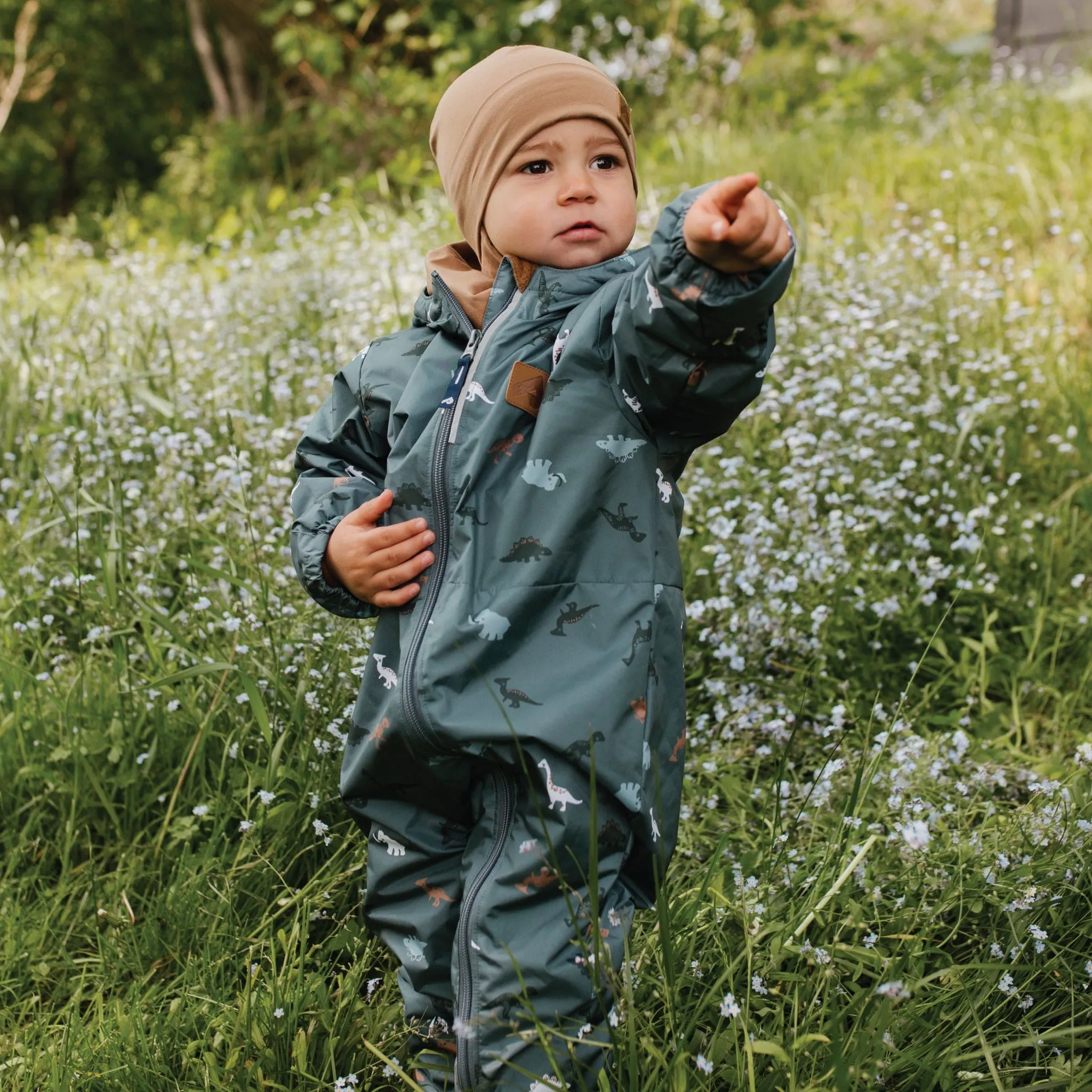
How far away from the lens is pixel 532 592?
5.84 ft

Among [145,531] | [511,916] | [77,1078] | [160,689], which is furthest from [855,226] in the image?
[77,1078]

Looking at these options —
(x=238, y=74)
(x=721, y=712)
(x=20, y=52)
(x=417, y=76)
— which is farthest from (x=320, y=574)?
(x=20, y=52)

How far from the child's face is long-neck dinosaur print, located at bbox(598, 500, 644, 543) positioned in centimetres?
40

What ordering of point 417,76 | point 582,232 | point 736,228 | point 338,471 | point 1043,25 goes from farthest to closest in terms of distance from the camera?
1. point 417,76
2. point 1043,25
3. point 338,471
4. point 582,232
5. point 736,228

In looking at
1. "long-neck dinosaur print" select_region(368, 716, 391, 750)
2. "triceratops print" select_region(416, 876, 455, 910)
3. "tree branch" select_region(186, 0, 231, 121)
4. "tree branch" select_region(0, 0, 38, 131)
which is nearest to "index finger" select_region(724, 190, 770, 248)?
"long-neck dinosaur print" select_region(368, 716, 391, 750)

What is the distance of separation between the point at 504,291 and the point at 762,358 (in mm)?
484

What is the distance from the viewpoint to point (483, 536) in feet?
6.00

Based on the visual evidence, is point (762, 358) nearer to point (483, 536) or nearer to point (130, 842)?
point (483, 536)

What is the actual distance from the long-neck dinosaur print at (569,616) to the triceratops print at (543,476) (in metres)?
0.18

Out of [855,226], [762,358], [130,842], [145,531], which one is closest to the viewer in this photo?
[762,358]

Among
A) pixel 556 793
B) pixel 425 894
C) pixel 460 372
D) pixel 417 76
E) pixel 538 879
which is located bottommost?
pixel 417 76

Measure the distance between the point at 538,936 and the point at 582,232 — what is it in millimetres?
1075

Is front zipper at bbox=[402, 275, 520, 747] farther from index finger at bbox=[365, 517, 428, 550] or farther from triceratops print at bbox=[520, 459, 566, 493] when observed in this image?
triceratops print at bbox=[520, 459, 566, 493]

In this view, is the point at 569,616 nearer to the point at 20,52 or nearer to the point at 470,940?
the point at 470,940
